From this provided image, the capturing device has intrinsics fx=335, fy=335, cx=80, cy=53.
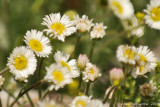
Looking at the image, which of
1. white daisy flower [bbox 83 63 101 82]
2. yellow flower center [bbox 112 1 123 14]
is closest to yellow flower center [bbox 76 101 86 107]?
white daisy flower [bbox 83 63 101 82]

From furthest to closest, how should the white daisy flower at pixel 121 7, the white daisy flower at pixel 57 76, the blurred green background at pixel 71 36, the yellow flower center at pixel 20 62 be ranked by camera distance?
the blurred green background at pixel 71 36
the white daisy flower at pixel 121 7
the yellow flower center at pixel 20 62
the white daisy flower at pixel 57 76

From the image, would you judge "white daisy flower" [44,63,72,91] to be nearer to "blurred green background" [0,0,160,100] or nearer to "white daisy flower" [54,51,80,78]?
"white daisy flower" [54,51,80,78]

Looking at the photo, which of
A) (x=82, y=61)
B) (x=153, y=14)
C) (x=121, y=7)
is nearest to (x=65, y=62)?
(x=82, y=61)

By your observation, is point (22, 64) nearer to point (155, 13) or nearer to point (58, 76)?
point (58, 76)

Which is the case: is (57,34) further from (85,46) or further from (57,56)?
(85,46)

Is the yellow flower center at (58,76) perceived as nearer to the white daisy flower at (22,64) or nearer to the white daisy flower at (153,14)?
the white daisy flower at (22,64)

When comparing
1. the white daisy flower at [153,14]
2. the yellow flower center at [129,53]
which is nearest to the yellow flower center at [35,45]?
the yellow flower center at [129,53]
